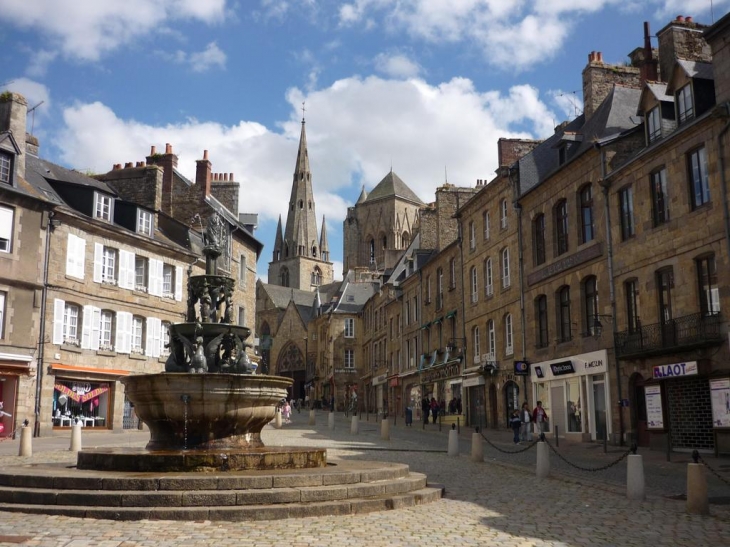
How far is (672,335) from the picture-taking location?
65.1 feet

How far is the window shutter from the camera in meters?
28.5

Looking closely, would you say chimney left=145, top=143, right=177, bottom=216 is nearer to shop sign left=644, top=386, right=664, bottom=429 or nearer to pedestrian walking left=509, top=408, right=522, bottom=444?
pedestrian walking left=509, top=408, right=522, bottom=444

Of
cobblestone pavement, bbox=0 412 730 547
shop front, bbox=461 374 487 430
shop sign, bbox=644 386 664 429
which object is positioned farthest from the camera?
shop front, bbox=461 374 487 430

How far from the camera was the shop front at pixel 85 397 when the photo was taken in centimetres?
2738

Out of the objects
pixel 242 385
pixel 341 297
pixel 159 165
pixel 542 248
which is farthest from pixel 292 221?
pixel 242 385

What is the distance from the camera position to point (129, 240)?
30766 mm

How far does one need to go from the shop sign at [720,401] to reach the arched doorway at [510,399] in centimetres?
1173

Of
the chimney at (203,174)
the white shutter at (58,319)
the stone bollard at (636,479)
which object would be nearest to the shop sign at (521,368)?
the white shutter at (58,319)

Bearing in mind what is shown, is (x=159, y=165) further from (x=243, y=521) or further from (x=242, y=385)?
(x=243, y=521)

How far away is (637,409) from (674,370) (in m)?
2.82

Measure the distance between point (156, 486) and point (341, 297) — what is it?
62556 mm

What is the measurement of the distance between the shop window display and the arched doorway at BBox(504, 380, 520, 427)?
49.9 feet

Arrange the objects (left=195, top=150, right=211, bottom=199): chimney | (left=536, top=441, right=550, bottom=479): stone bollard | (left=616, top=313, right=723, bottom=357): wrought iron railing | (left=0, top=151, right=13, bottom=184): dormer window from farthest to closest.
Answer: (left=195, top=150, right=211, bottom=199): chimney, (left=0, top=151, right=13, bottom=184): dormer window, (left=616, top=313, right=723, bottom=357): wrought iron railing, (left=536, top=441, right=550, bottom=479): stone bollard

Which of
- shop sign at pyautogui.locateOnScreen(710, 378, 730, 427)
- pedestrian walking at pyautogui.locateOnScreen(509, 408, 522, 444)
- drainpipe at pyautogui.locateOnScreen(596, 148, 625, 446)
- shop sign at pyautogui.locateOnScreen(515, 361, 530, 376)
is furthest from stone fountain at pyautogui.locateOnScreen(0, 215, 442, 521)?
shop sign at pyautogui.locateOnScreen(515, 361, 530, 376)
